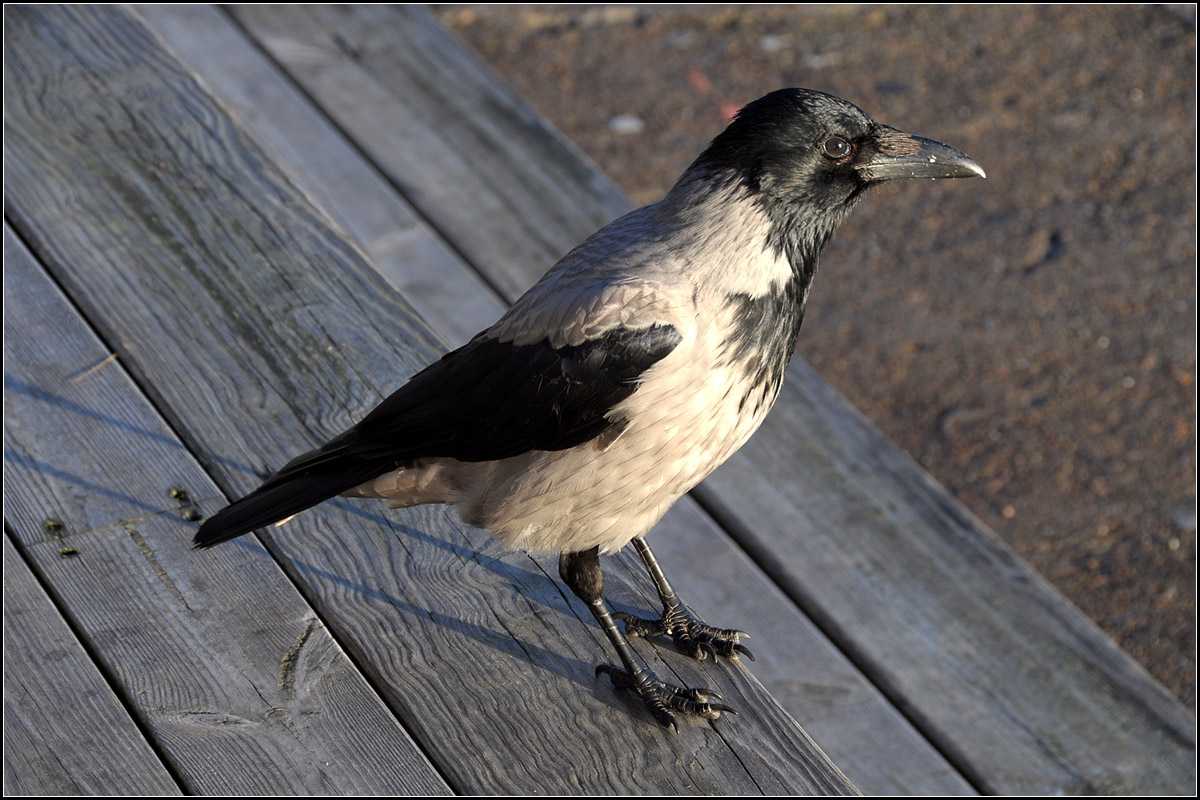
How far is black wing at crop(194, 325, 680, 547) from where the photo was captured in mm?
2053

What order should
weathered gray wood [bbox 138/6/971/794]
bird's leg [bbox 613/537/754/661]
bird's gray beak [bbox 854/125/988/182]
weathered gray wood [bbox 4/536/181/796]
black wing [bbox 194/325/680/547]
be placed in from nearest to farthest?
weathered gray wood [bbox 4/536/181/796] → black wing [bbox 194/325/680/547] → bird's gray beak [bbox 854/125/988/182] → bird's leg [bbox 613/537/754/661] → weathered gray wood [bbox 138/6/971/794]

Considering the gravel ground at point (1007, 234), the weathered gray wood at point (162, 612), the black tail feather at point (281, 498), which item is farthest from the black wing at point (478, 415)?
the gravel ground at point (1007, 234)

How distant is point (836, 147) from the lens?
2.15 metres

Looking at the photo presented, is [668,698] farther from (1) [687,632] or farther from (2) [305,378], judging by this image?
(2) [305,378]

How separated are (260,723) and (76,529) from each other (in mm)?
579

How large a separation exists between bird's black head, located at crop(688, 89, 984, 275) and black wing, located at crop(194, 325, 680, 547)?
324mm

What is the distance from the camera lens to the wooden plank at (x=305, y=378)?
6.87 ft

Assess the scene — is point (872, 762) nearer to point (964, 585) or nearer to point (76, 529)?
point (964, 585)

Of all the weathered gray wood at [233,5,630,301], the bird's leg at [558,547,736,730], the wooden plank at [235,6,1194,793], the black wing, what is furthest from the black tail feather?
the weathered gray wood at [233,5,630,301]

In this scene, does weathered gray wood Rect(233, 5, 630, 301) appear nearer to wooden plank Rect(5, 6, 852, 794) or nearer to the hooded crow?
wooden plank Rect(5, 6, 852, 794)

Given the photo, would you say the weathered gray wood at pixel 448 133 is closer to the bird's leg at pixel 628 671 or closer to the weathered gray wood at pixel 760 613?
the weathered gray wood at pixel 760 613

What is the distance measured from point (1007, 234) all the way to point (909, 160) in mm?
3328

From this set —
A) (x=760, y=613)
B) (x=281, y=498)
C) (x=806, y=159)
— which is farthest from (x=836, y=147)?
(x=760, y=613)

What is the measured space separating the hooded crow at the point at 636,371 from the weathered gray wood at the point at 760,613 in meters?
0.39
